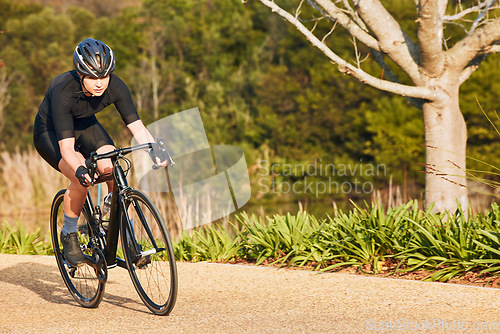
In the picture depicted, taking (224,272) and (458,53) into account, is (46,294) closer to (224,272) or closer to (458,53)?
(224,272)

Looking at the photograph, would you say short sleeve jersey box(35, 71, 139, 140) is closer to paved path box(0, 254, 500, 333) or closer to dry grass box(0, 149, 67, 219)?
paved path box(0, 254, 500, 333)

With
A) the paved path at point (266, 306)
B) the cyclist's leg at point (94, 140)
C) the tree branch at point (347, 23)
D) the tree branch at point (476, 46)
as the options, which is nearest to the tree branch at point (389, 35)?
the tree branch at point (347, 23)

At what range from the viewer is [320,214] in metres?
19.5

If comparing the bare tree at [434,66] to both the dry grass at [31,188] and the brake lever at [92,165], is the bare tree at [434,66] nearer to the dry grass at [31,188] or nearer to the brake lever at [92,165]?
the brake lever at [92,165]

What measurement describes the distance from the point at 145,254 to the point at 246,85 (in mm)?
25788

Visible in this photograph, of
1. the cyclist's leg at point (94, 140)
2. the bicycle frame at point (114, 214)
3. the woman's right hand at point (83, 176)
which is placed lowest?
the bicycle frame at point (114, 214)

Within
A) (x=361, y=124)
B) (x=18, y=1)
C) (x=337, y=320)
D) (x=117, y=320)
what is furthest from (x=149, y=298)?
(x=18, y=1)

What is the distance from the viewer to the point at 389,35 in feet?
23.0

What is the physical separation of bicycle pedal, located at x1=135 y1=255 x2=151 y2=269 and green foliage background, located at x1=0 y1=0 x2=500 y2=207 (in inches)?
611

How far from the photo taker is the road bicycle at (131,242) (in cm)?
431

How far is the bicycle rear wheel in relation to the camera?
14.3ft

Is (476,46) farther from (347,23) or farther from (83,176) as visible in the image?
(83,176)

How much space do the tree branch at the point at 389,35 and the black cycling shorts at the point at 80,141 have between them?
3382 mm

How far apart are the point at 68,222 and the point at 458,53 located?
4.62 metres
